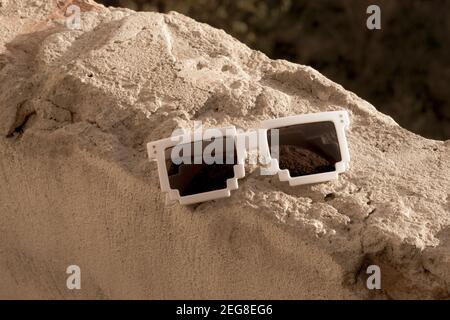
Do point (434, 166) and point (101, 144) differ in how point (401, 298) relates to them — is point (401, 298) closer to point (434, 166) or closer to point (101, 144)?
point (434, 166)

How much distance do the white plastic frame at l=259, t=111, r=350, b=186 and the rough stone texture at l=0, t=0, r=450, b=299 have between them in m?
0.02

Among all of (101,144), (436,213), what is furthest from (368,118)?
(101,144)

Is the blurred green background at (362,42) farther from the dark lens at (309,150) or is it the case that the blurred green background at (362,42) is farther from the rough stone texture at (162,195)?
the dark lens at (309,150)

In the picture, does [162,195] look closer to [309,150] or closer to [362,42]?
[309,150]

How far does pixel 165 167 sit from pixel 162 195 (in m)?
0.08

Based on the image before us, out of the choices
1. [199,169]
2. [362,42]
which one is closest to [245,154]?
[199,169]

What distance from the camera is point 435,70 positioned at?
3686mm

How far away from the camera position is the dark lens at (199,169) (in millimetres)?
1497

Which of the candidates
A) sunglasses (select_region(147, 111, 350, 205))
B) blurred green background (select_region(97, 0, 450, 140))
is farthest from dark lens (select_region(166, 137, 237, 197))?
A: blurred green background (select_region(97, 0, 450, 140))

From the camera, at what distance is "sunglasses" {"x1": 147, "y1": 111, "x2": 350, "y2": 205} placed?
58.6 inches

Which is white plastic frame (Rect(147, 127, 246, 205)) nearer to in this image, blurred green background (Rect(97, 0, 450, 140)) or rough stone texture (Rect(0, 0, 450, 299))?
rough stone texture (Rect(0, 0, 450, 299))

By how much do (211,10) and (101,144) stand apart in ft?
7.23

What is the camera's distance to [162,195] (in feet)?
5.10
